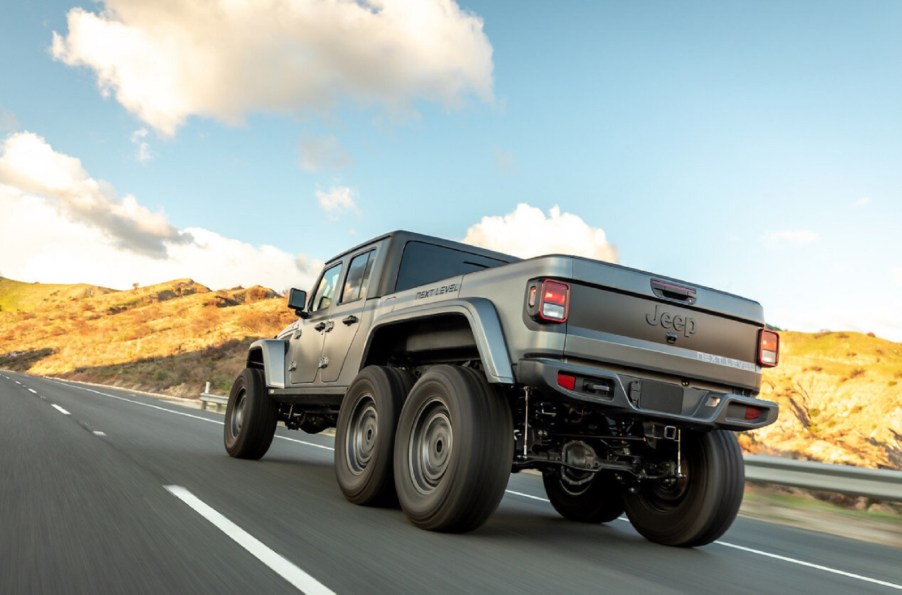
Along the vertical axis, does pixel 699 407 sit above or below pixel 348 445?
above

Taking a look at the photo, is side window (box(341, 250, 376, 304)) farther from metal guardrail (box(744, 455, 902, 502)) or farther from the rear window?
metal guardrail (box(744, 455, 902, 502))

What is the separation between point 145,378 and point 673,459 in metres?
51.5

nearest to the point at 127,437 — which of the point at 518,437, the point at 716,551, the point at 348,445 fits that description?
the point at 348,445

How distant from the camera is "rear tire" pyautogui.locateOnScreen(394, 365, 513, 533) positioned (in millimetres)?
4762

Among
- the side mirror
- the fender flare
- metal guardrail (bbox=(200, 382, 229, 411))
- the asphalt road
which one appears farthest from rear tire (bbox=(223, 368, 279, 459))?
metal guardrail (bbox=(200, 382, 229, 411))

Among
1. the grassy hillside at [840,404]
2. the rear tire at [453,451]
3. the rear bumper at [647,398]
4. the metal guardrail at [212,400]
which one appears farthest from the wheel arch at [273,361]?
the grassy hillside at [840,404]

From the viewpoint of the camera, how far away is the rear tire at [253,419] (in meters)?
8.87

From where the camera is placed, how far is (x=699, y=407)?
5020 mm

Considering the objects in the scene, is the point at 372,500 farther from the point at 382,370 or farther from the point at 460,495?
the point at 460,495

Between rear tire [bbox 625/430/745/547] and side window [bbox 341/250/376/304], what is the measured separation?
9.94ft

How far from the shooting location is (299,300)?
326 inches

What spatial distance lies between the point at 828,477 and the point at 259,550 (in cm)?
580

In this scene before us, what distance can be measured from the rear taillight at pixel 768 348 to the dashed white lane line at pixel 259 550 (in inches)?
141

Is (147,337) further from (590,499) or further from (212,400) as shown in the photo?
(590,499)
